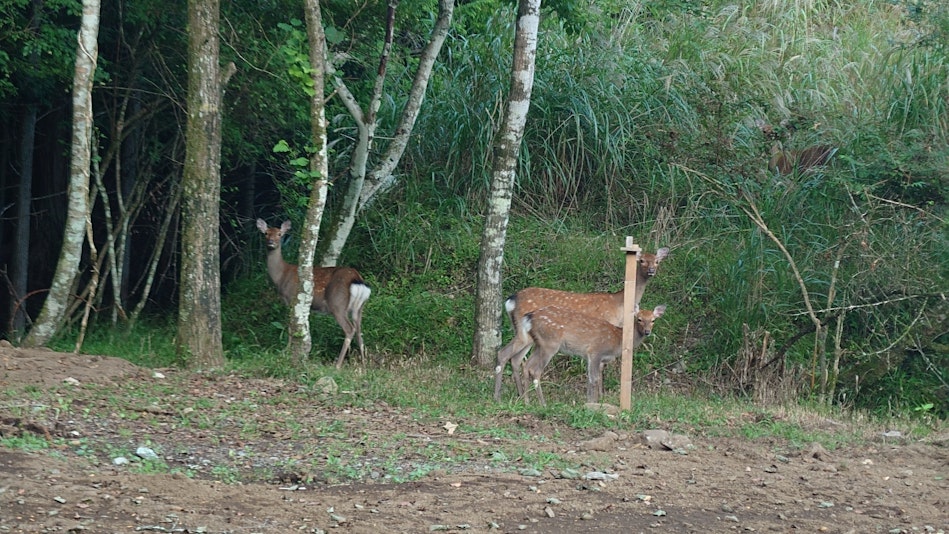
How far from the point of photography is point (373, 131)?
1203 cm

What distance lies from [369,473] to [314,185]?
3.71 m

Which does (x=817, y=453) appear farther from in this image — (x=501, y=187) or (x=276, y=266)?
(x=276, y=266)

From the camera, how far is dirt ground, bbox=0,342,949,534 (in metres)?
5.47

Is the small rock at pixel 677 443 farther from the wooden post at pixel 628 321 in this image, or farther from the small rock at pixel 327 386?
the small rock at pixel 327 386

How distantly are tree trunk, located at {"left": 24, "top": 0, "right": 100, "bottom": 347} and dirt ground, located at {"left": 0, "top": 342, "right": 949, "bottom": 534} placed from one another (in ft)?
3.11

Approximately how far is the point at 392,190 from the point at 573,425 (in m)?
7.21

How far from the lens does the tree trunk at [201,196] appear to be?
9156 millimetres

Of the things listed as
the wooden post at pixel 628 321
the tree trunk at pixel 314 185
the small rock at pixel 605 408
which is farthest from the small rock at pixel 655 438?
the tree trunk at pixel 314 185

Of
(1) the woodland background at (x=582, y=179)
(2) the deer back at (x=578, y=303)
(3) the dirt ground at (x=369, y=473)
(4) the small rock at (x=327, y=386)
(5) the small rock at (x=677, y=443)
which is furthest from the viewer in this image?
(1) the woodland background at (x=582, y=179)

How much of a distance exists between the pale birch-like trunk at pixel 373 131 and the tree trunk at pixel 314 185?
5.70 ft

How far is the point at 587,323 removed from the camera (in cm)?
980

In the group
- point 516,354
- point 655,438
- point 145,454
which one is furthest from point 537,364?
point 145,454

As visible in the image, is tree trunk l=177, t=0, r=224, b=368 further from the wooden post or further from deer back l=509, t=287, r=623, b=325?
the wooden post

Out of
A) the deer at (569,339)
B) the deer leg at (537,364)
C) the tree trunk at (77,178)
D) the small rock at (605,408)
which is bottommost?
the small rock at (605,408)
